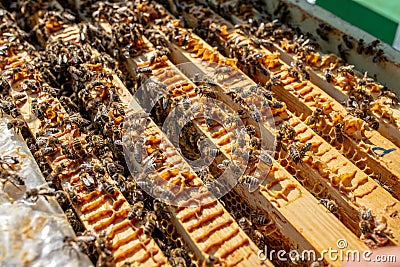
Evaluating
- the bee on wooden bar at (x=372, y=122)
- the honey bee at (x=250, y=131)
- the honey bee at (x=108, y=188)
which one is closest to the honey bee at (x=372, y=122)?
the bee on wooden bar at (x=372, y=122)

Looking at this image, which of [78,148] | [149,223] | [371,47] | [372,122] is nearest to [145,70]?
[78,148]

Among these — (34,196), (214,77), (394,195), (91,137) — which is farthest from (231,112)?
(34,196)

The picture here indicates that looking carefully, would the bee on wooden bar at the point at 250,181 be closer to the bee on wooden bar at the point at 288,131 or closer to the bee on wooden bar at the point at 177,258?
the bee on wooden bar at the point at 288,131

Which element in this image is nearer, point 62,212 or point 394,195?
point 62,212

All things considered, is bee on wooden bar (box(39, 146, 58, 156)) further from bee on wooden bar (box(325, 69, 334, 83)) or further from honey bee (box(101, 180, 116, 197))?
bee on wooden bar (box(325, 69, 334, 83))

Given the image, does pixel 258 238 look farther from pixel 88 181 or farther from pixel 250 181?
pixel 88 181

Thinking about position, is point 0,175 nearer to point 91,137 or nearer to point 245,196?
point 91,137
